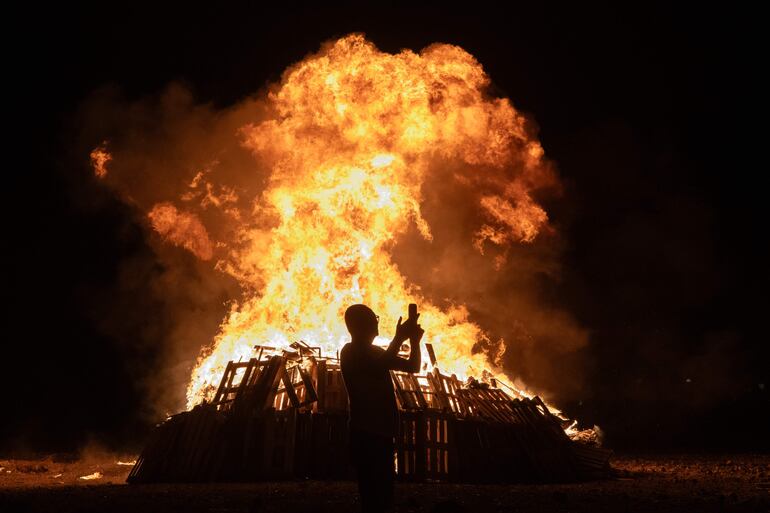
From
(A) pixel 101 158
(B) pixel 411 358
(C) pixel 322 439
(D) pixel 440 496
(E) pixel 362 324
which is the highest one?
(A) pixel 101 158

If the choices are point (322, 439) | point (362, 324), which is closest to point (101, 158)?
point (322, 439)

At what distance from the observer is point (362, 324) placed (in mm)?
4855

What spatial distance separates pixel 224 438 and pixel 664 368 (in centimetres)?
2013

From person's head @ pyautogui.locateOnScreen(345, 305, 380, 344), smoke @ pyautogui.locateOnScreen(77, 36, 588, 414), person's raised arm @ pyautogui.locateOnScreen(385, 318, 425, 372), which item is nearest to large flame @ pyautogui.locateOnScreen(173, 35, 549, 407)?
smoke @ pyautogui.locateOnScreen(77, 36, 588, 414)

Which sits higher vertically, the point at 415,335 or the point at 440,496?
the point at 415,335

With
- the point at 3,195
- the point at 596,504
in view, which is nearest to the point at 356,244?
the point at 596,504

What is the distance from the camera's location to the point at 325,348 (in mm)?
14055

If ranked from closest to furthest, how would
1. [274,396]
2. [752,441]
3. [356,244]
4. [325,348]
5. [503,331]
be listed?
[274,396]
[325,348]
[356,244]
[752,441]
[503,331]

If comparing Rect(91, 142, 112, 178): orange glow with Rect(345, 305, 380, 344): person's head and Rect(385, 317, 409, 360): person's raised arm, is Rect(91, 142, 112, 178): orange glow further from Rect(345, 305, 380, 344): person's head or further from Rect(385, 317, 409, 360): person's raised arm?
Rect(385, 317, 409, 360): person's raised arm

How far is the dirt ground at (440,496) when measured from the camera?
7.40 meters

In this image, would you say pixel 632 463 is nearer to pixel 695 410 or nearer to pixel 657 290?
pixel 695 410

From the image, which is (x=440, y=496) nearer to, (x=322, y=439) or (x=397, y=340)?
(x=322, y=439)

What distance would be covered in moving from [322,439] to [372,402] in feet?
22.5

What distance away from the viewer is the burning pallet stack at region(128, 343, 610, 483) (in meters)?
10.7
